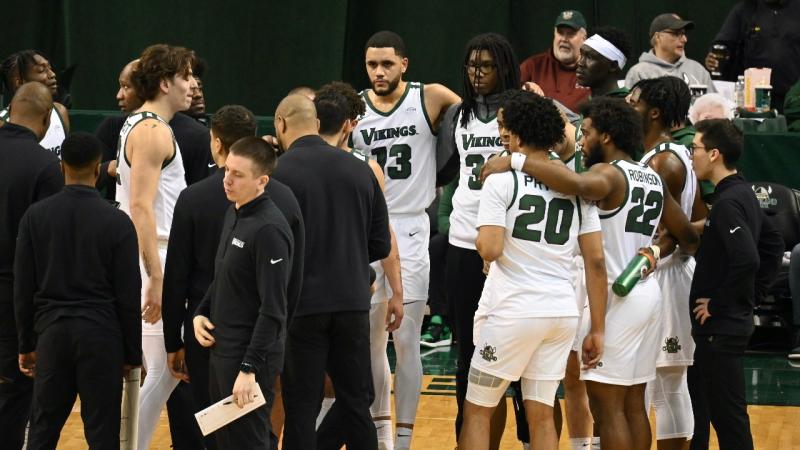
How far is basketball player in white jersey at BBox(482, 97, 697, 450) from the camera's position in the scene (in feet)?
17.0

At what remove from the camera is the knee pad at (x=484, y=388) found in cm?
501

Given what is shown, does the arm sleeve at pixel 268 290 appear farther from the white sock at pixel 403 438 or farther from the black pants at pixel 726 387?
the black pants at pixel 726 387

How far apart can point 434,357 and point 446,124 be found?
9.80 ft

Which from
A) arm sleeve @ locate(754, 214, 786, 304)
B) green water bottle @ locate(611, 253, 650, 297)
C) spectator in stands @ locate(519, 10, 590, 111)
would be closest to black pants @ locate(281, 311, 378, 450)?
green water bottle @ locate(611, 253, 650, 297)

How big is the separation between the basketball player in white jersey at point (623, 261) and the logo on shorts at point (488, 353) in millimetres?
475

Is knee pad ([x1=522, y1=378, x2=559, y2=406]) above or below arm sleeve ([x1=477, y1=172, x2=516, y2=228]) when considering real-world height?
below

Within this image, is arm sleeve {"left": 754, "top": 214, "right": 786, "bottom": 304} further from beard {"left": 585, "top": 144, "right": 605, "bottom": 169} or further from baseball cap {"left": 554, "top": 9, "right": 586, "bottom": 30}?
baseball cap {"left": 554, "top": 9, "right": 586, "bottom": 30}

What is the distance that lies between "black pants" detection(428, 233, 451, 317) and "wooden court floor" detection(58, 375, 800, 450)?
6.47ft

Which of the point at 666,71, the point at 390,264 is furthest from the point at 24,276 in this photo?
the point at 666,71

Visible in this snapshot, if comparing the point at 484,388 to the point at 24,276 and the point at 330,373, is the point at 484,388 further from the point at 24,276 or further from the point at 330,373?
the point at 24,276

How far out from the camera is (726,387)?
5.34 metres

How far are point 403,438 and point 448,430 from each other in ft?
2.35

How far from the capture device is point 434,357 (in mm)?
8859

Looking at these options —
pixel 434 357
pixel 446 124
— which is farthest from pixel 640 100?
pixel 434 357
